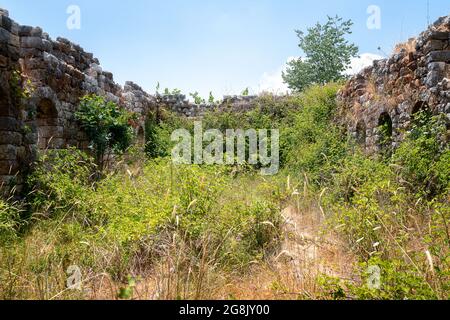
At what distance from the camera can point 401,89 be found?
23.9 ft

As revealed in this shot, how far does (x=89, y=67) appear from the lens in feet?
29.4

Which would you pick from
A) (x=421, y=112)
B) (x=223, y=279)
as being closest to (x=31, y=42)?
(x=223, y=279)

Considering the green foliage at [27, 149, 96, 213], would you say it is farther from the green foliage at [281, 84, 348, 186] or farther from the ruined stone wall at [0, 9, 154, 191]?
the green foliage at [281, 84, 348, 186]

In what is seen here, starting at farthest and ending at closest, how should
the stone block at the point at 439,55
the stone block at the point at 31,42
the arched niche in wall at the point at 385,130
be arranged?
the arched niche in wall at the point at 385,130
the stone block at the point at 31,42
the stone block at the point at 439,55

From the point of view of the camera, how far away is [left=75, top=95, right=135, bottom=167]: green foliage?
319 inches

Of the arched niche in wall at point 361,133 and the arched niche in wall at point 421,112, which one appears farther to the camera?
the arched niche in wall at point 361,133

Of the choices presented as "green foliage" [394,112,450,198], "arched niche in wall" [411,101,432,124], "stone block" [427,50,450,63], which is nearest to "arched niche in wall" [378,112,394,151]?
"arched niche in wall" [411,101,432,124]

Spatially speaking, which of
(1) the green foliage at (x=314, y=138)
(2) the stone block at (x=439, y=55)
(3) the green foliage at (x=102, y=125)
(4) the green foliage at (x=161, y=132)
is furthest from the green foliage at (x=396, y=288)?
(4) the green foliage at (x=161, y=132)

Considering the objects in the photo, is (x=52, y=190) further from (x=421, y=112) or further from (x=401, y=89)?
(x=401, y=89)

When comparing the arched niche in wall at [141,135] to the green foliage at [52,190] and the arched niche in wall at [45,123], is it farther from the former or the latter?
the green foliage at [52,190]

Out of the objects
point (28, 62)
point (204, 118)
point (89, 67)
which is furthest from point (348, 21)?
point (28, 62)
